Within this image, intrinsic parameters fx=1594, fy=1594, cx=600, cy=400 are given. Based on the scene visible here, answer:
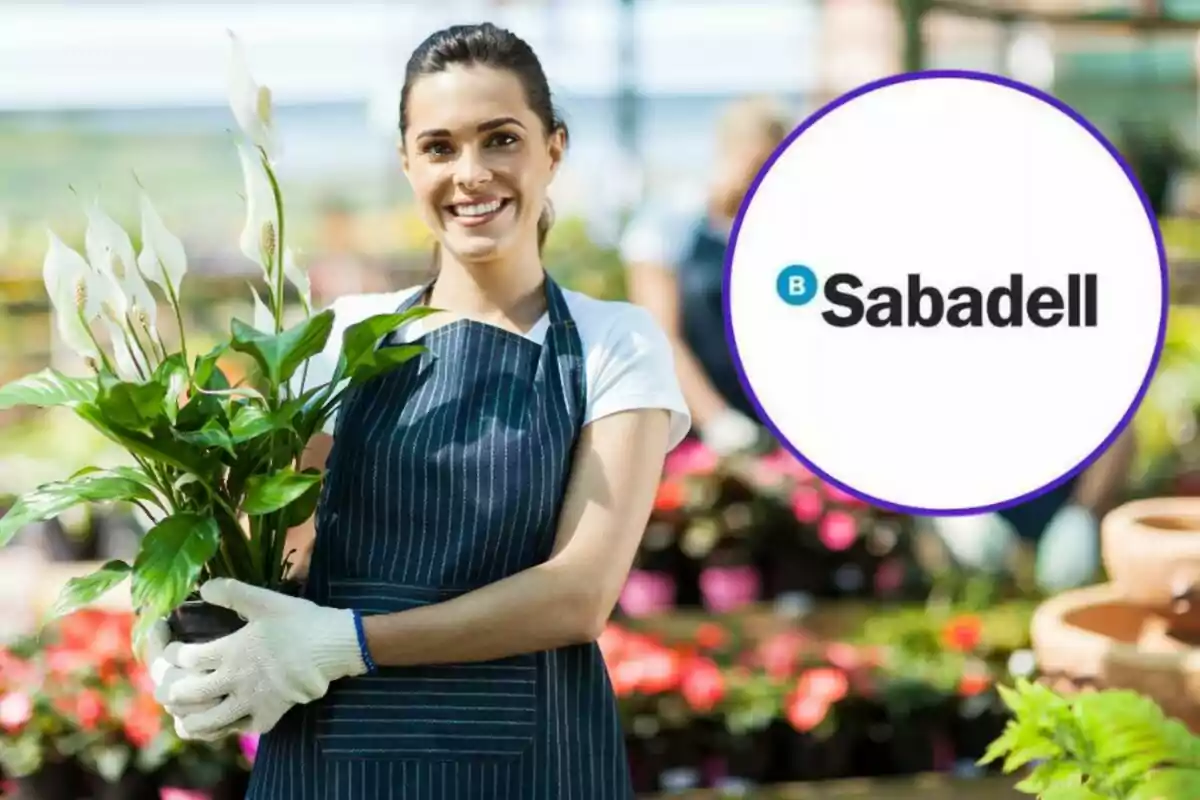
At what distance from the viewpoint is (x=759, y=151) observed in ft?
12.5

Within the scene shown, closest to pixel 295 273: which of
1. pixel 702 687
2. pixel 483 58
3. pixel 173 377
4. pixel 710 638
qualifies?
pixel 173 377

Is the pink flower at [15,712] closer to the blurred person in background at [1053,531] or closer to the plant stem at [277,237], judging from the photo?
the plant stem at [277,237]

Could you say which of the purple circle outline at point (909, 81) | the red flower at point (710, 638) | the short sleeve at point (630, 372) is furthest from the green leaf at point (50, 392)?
the red flower at point (710, 638)

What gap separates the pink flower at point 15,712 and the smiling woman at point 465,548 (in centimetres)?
145

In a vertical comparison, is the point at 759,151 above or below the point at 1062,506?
above

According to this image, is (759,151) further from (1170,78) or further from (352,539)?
(1170,78)

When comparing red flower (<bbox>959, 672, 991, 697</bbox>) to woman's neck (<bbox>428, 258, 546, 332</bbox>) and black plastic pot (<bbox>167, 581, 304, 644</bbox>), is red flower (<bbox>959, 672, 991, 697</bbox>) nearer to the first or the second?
woman's neck (<bbox>428, 258, 546, 332</bbox>)

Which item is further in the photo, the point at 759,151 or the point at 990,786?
the point at 759,151

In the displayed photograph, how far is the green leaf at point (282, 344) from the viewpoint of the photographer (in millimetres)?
1363

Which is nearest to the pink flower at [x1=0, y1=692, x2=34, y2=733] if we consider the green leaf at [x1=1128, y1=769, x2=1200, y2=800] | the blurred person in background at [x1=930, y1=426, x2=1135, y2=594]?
the green leaf at [x1=1128, y1=769, x2=1200, y2=800]

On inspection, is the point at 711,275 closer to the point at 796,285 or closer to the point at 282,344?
the point at 796,285

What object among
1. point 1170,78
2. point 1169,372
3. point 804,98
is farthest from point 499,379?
point 804,98

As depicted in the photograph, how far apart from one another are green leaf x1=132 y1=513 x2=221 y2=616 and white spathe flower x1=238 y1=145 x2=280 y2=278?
0.79 feet

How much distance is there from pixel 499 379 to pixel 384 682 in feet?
0.98
